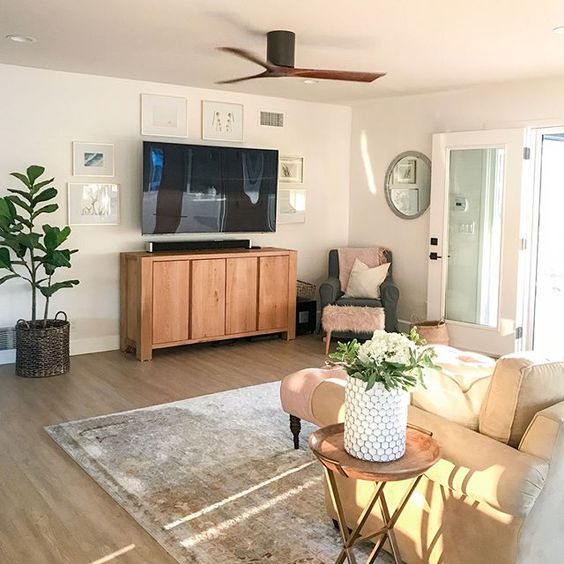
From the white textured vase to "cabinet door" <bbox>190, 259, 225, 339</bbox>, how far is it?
397 cm

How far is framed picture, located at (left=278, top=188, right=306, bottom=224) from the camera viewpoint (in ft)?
23.5

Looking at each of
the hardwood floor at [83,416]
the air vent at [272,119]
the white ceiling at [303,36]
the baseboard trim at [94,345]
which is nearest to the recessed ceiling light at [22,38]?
the white ceiling at [303,36]

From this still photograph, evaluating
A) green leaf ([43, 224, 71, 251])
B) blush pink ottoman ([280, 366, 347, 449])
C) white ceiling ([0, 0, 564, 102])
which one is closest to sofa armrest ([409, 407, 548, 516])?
blush pink ottoman ([280, 366, 347, 449])

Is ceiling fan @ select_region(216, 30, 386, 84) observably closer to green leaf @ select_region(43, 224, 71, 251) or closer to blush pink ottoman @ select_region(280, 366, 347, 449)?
blush pink ottoman @ select_region(280, 366, 347, 449)

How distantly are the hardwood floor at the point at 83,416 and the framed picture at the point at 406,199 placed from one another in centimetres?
164

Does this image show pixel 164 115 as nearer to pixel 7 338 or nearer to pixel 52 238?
pixel 52 238

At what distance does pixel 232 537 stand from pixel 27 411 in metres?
2.16

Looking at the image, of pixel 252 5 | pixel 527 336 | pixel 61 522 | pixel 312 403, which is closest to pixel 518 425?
pixel 312 403

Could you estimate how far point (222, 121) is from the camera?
6605mm

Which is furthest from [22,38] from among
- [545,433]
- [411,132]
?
[545,433]

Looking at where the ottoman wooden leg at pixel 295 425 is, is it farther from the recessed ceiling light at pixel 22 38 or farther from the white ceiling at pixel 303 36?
the recessed ceiling light at pixel 22 38

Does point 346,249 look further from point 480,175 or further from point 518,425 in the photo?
point 518,425

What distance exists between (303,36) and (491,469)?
10.1 feet

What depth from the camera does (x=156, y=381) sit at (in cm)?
521
